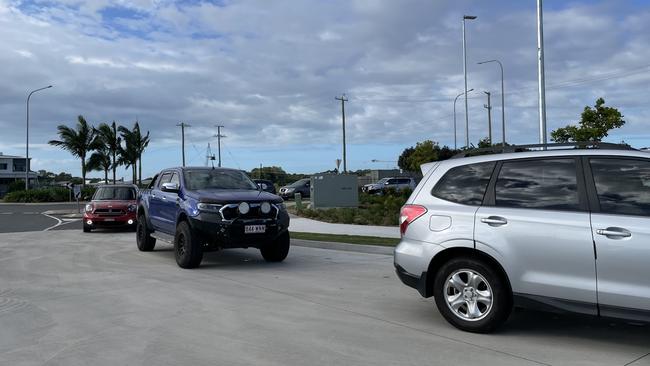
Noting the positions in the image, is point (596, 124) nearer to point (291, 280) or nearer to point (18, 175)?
point (291, 280)

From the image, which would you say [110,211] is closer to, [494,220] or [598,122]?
[494,220]

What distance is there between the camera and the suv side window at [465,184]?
592cm

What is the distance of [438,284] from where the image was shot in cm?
596

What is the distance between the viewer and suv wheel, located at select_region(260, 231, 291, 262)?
36.7 feet

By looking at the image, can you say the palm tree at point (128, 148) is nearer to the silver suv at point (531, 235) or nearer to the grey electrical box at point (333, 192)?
the grey electrical box at point (333, 192)

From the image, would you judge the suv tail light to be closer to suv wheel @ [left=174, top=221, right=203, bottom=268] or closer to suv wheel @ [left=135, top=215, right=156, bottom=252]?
suv wheel @ [left=174, top=221, right=203, bottom=268]

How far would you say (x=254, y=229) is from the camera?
10.1 m

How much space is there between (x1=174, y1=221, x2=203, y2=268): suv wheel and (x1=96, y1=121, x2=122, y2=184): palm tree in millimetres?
46443

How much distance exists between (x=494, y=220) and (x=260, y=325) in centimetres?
266

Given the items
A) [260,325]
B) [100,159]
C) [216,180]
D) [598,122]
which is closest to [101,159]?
[100,159]

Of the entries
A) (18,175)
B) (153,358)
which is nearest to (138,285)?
(153,358)

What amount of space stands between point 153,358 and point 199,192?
225 inches

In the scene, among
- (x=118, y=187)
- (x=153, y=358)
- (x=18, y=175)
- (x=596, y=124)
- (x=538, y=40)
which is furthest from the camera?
(x=18, y=175)

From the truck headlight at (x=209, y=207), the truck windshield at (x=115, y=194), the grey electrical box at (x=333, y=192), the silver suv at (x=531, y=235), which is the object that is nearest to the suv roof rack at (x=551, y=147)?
the silver suv at (x=531, y=235)
